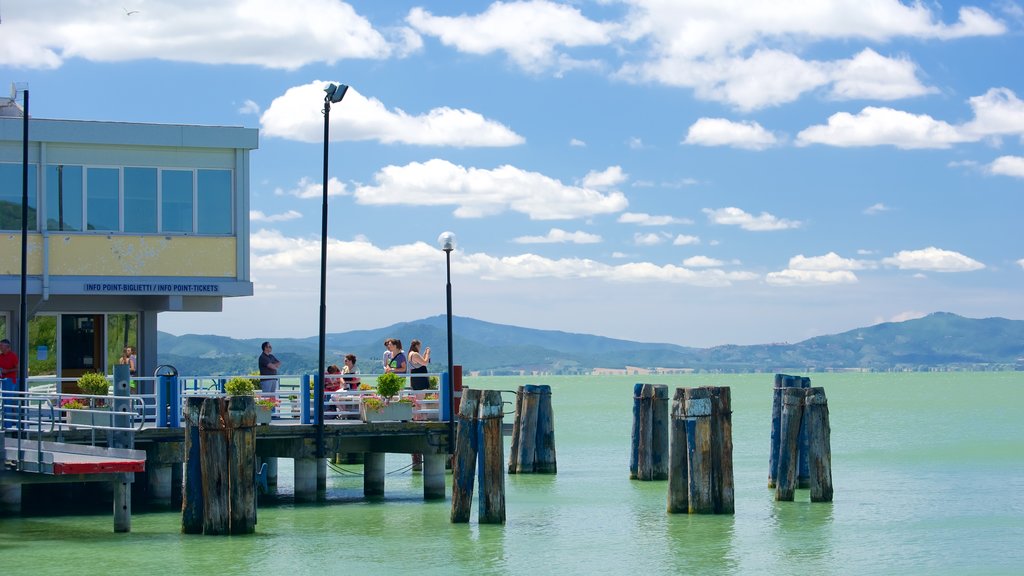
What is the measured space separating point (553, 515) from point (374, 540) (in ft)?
19.5

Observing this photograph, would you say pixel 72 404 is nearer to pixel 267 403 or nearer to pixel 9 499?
pixel 9 499

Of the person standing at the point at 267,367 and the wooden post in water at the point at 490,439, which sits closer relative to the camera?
the wooden post in water at the point at 490,439

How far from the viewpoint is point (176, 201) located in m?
33.7

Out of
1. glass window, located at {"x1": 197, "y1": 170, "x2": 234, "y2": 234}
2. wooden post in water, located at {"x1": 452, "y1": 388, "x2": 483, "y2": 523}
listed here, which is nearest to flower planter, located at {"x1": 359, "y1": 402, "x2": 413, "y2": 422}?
wooden post in water, located at {"x1": 452, "y1": 388, "x2": 483, "y2": 523}

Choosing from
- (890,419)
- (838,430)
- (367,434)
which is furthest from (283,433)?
(890,419)

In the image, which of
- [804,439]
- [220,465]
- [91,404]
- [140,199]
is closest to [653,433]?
[804,439]

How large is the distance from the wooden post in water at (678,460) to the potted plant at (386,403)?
5.34 metres

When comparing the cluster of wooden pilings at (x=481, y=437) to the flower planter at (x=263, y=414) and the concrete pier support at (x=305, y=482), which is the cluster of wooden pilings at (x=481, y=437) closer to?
the flower planter at (x=263, y=414)

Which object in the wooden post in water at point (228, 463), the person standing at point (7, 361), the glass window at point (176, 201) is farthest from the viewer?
the glass window at point (176, 201)

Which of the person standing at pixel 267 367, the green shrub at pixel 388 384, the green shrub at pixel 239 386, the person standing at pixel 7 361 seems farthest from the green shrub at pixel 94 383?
the green shrub at pixel 388 384

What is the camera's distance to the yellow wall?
3275cm

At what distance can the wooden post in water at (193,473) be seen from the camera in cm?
2355

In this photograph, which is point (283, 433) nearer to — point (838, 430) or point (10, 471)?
point (10, 471)

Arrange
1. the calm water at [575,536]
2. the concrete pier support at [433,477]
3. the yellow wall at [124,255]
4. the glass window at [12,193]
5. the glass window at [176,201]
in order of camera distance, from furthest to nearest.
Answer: the glass window at [176,201] < the yellow wall at [124,255] < the glass window at [12,193] < the concrete pier support at [433,477] < the calm water at [575,536]
